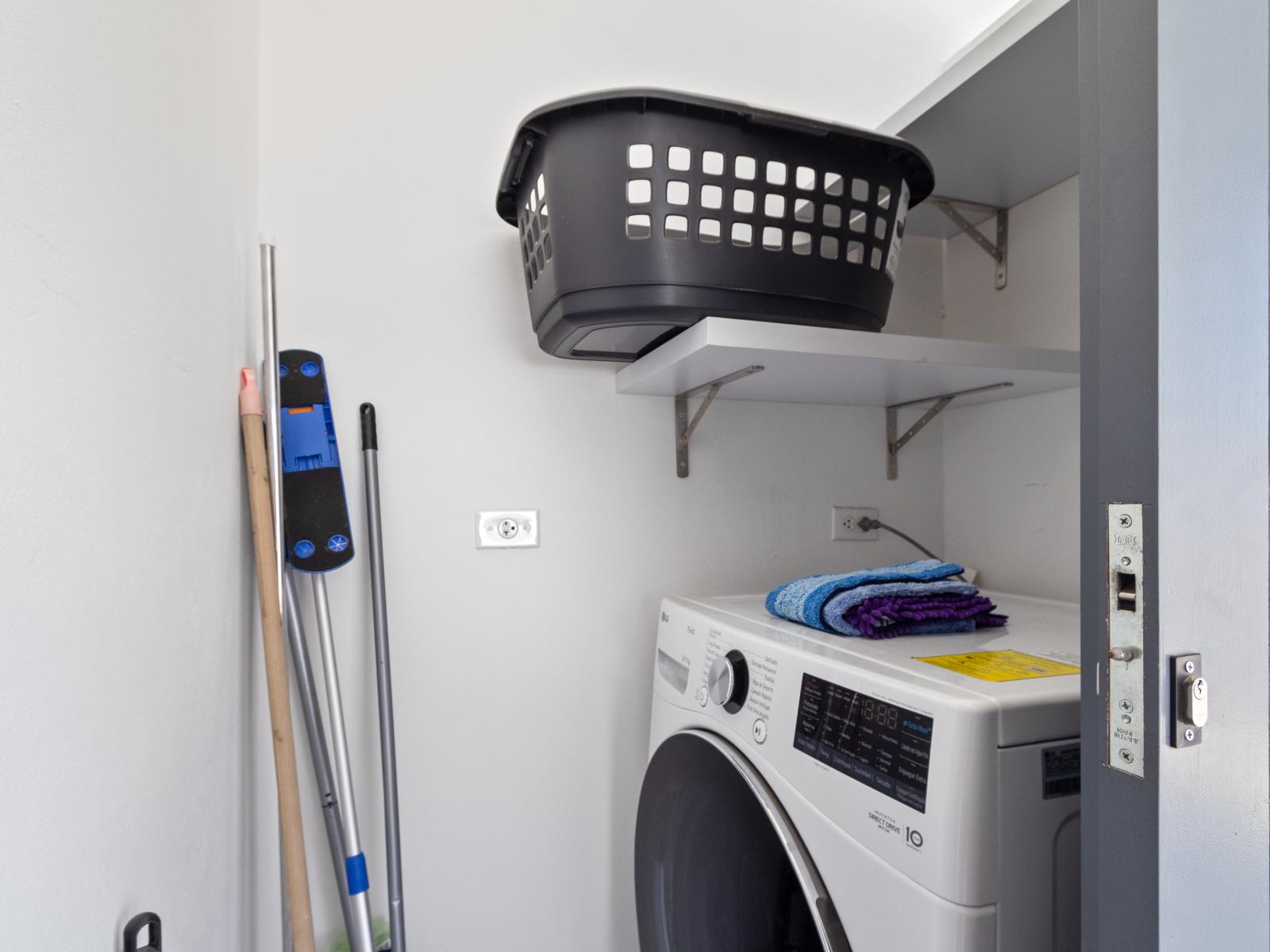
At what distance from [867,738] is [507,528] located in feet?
2.72

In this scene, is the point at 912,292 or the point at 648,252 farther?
the point at 912,292

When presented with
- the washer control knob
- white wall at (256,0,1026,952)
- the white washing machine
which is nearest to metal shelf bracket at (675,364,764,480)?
white wall at (256,0,1026,952)

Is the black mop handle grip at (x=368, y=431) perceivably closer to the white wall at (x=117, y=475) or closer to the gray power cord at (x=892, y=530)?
the white wall at (x=117, y=475)

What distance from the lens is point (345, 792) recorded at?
3.90ft

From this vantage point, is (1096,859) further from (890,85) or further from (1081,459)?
(890,85)

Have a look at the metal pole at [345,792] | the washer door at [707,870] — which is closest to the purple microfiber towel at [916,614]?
the washer door at [707,870]

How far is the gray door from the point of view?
1.63 feet

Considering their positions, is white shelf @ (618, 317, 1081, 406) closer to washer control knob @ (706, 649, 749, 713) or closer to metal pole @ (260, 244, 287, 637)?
washer control knob @ (706, 649, 749, 713)

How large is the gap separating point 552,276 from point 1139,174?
0.76 metres

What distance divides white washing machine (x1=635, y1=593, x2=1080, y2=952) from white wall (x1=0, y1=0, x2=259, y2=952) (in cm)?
65

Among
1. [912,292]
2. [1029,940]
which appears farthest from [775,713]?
[912,292]

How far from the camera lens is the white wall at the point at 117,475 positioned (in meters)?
0.53

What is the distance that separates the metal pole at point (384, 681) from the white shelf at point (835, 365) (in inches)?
18.8

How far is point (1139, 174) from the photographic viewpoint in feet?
1.67
